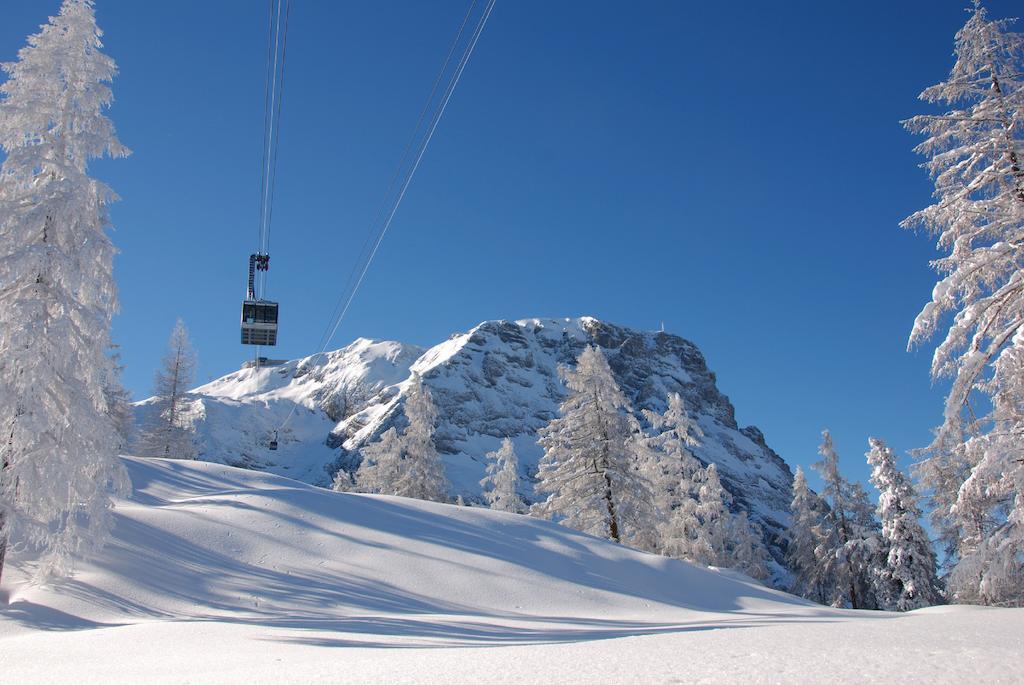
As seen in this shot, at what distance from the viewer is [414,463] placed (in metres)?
37.7

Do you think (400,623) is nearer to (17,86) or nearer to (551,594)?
(551,594)

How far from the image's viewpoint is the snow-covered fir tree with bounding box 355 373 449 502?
37.4 metres

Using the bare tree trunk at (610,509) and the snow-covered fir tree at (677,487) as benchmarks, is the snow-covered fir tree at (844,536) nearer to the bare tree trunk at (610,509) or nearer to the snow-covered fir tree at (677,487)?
the snow-covered fir tree at (677,487)

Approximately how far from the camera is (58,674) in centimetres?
612

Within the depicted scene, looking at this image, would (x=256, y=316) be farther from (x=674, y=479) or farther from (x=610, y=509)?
(x=674, y=479)

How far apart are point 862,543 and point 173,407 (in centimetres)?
4355

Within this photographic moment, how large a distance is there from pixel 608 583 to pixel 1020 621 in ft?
36.7

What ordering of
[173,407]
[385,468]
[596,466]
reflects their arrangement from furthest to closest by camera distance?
[173,407] → [385,468] → [596,466]

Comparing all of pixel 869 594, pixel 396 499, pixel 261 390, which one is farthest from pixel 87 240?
pixel 261 390

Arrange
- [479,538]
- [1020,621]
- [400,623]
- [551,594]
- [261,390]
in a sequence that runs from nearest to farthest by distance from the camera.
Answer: [1020,621], [400,623], [551,594], [479,538], [261,390]

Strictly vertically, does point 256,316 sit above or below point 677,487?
above

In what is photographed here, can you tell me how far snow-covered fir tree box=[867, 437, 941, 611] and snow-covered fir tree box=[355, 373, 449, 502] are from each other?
2432cm

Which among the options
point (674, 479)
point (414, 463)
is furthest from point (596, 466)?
point (414, 463)

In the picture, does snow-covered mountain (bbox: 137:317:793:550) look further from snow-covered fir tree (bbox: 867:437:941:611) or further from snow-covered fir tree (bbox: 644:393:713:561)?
snow-covered fir tree (bbox: 867:437:941:611)
